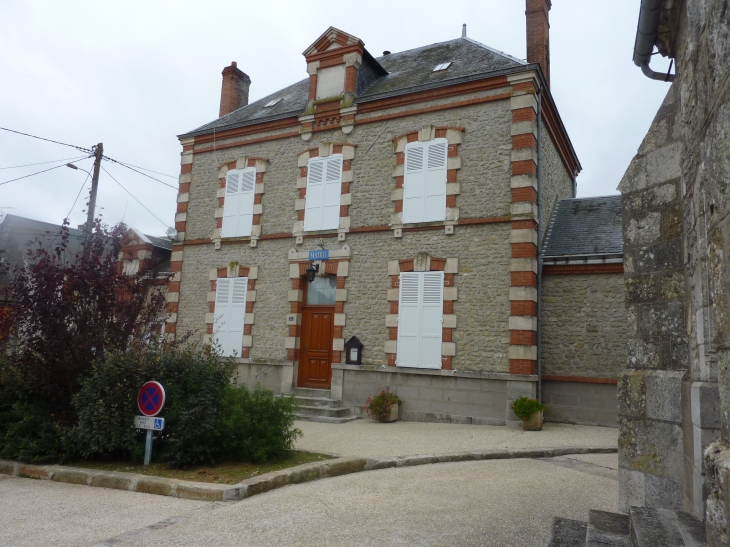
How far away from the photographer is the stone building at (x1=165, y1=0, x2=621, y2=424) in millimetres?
10453

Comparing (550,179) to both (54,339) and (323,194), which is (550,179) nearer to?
(323,194)

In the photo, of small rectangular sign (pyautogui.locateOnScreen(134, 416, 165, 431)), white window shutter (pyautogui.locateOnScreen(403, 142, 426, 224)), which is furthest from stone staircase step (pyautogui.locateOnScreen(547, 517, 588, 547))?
white window shutter (pyautogui.locateOnScreen(403, 142, 426, 224))

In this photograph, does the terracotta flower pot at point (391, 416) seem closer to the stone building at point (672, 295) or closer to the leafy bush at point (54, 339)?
the leafy bush at point (54, 339)

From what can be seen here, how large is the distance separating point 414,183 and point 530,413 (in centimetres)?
508

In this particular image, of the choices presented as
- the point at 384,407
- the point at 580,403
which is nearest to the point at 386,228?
the point at 384,407

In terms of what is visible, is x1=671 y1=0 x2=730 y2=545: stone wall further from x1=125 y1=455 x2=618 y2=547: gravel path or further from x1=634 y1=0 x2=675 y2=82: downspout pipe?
x1=125 y1=455 x2=618 y2=547: gravel path

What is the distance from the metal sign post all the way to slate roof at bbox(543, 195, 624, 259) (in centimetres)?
748

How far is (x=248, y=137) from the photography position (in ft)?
45.5

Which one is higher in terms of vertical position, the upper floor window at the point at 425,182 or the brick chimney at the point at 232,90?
the brick chimney at the point at 232,90

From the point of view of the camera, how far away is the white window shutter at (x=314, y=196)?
41.0 feet

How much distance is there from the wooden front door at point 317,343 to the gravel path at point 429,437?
194 cm

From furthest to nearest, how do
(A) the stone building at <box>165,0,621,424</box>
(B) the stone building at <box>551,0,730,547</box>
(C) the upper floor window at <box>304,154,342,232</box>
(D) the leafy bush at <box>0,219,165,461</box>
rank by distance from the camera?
1. (C) the upper floor window at <box>304,154,342,232</box>
2. (A) the stone building at <box>165,0,621,424</box>
3. (D) the leafy bush at <box>0,219,165,461</box>
4. (B) the stone building at <box>551,0,730,547</box>

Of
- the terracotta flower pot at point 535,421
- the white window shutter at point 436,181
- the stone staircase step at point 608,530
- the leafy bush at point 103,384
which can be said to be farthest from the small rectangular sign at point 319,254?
the stone staircase step at point 608,530

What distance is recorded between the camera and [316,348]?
1233cm
